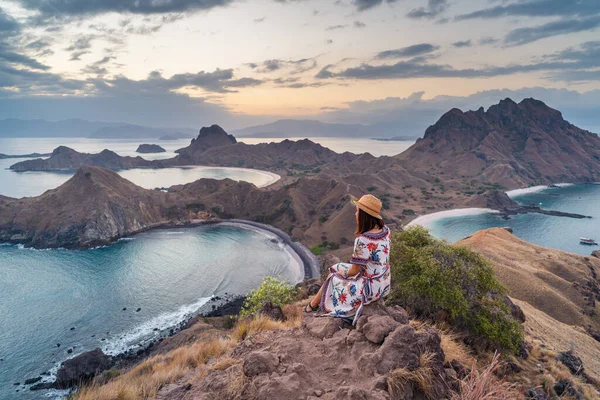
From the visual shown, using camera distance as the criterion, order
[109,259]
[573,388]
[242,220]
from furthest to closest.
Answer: [242,220] → [109,259] → [573,388]

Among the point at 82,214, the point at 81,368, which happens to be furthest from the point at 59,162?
the point at 81,368

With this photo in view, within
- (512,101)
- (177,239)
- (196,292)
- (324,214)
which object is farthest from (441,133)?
(196,292)

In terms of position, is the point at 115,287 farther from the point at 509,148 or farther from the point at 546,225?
the point at 509,148

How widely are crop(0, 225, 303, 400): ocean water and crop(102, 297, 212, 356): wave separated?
0.41 feet

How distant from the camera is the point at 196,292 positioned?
4816 cm

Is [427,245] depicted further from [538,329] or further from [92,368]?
[92,368]

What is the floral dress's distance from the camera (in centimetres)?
609

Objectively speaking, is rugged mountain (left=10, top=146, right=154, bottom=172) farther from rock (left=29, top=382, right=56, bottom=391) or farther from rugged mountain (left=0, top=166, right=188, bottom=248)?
rock (left=29, top=382, right=56, bottom=391)

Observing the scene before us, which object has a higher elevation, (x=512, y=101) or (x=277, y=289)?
(x=512, y=101)

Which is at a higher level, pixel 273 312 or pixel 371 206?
pixel 371 206

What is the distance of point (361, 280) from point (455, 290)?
6.10 metres

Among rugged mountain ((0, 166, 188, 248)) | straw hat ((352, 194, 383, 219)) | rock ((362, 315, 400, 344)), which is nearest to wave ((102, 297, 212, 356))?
rock ((362, 315, 400, 344))

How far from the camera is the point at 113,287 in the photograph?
49.1 m

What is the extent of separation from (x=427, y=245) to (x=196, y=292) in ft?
141
